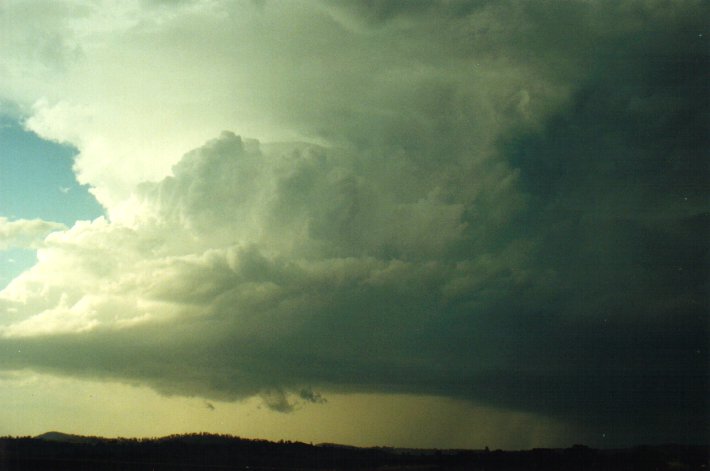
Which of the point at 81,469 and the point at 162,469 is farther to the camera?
the point at 162,469

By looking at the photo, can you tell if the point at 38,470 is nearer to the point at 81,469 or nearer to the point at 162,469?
the point at 81,469

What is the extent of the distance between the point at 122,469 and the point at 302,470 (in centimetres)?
5345

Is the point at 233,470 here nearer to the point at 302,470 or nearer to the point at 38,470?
the point at 302,470

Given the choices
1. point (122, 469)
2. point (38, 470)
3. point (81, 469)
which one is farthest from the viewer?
point (122, 469)

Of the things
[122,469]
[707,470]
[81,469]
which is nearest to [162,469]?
[122,469]

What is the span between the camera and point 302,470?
653ft

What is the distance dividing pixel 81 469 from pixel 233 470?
47.6 meters

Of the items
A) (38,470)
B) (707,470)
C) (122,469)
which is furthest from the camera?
(707,470)

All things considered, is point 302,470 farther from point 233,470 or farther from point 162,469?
point 162,469

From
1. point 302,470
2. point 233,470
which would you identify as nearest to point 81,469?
point 233,470

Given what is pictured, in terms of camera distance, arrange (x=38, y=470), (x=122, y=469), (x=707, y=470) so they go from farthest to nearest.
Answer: (x=707, y=470) → (x=122, y=469) → (x=38, y=470)

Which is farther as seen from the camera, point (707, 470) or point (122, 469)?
point (707, 470)

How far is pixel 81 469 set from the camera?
162500 millimetres

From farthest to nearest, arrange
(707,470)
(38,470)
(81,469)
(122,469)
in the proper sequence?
(707,470) → (122,469) → (81,469) → (38,470)
